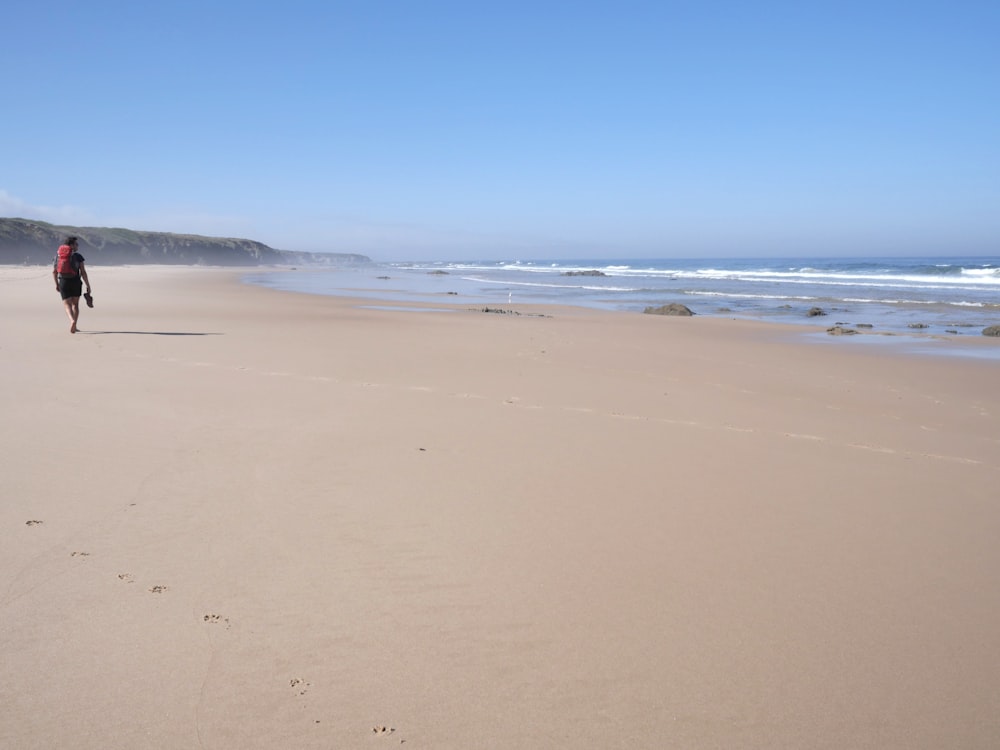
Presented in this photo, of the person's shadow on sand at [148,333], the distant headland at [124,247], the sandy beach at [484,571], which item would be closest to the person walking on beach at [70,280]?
the person's shadow on sand at [148,333]

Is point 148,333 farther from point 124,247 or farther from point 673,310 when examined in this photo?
point 124,247

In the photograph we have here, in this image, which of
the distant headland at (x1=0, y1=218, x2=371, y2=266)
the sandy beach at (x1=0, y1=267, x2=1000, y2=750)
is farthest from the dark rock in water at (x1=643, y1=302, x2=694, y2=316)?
the distant headland at (x1=0, y1=218, x2=371, y2=266)

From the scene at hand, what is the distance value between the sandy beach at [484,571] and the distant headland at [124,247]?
231 feet

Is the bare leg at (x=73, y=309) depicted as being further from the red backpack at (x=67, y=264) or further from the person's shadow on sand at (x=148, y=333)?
the red backpack at (x=67, y=264)

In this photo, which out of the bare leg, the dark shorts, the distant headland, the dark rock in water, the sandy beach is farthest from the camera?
the distant headland

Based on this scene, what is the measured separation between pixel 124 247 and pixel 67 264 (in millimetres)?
84758

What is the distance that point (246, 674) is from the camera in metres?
2.48

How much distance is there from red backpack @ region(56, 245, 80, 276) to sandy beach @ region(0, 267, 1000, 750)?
15.4 ft

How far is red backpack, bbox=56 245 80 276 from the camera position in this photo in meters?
11.3

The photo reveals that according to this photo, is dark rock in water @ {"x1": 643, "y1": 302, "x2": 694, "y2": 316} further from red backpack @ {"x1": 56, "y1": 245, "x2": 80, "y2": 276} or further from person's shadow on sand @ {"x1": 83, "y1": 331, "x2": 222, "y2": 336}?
red backpack @ {"x1": 56, "y1": 245, "x2": 80, "y2": 276}

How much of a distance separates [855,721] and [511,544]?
1737mm

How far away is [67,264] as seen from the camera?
11.4m

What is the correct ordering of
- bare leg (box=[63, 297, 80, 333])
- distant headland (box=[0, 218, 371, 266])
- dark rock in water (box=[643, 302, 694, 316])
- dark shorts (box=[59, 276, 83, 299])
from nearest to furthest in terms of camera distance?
bare leg (box=[63, 297, 80, 333])
dark shorts (box=[59, 276, 83, 299])
dark rock in water (box=[643, 302, 694, 316])
distant headland (box=[0, 218, 371, 266])

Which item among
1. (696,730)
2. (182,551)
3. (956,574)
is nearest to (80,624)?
(182,551)
